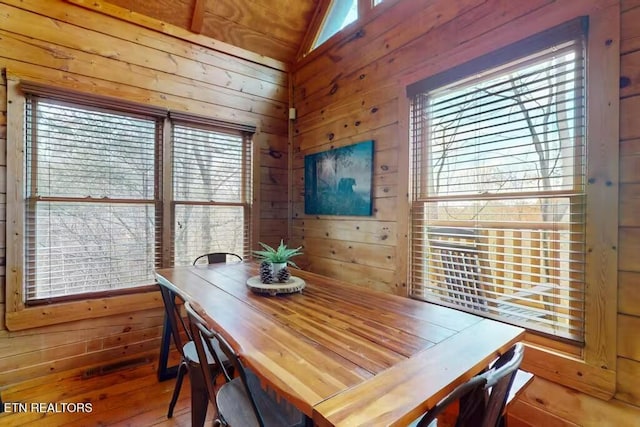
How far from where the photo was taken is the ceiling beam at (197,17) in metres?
2.78

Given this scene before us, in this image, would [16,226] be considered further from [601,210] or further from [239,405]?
[601,210]

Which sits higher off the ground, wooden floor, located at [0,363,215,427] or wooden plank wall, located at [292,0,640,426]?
wooden plank wall, located at [292,0,640,426]

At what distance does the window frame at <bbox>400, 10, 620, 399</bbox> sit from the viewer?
1438mm

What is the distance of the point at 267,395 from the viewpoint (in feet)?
4.51

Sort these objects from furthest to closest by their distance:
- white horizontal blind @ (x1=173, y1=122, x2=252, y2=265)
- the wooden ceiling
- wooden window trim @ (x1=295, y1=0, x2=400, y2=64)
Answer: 1. white horizontal blind @ (x1=173, y1=122, x2=252, y2=265)
2. the wooden ceiling
3. wooden window trim @ (x1=295, y1=0, x2=400, y2=64)

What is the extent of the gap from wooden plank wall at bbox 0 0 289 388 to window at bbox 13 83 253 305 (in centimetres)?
15

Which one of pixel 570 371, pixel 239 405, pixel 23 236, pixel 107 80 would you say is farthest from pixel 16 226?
pixel 570 371

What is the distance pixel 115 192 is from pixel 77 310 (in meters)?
0.95

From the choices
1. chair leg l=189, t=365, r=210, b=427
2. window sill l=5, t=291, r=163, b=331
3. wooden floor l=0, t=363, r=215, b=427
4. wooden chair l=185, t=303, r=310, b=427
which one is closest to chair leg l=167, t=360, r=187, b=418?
wooden floor l=0, t=363, r=215, b=427

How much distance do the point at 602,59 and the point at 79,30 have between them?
338 cm

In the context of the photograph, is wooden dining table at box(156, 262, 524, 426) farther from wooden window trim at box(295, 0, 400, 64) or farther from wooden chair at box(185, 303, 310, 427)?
wooden window trim at box(295, 0, 400, 64)

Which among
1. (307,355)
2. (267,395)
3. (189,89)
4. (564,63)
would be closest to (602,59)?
(564,63)

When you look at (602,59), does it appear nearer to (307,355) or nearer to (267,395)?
(307,355)

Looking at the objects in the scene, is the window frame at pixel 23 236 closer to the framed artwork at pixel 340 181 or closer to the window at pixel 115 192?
the window at pixel 115 192
